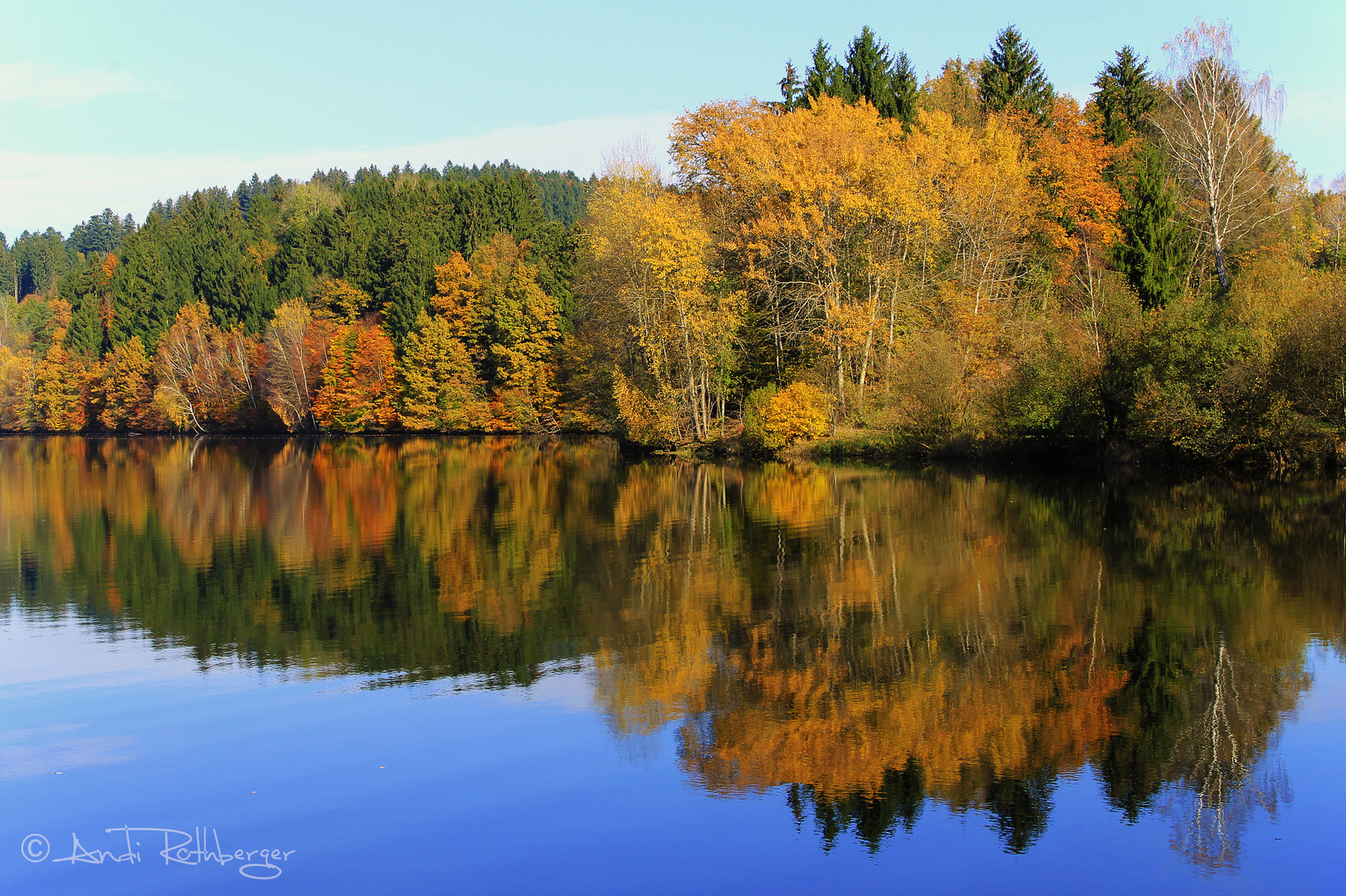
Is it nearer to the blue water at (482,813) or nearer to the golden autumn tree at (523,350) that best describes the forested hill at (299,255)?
the golden autumn tree at (523,350)

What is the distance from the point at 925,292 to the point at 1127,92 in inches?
930

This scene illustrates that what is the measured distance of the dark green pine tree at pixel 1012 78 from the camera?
189 feet

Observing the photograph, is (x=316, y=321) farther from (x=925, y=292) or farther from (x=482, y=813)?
(x=482, y=813)

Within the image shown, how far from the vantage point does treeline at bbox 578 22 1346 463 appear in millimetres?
34344

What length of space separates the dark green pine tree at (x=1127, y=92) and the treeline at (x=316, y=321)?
3605 cm

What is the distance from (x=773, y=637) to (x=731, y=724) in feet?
10.4

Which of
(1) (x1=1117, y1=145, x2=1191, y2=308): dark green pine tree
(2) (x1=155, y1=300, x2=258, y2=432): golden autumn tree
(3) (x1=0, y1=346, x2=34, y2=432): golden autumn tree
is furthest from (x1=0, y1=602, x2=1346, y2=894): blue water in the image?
(3) (x1=0, y1=346, x2=34, y2=432): golden autumn tree

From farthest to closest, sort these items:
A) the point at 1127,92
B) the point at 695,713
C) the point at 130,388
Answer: the point at 130,388
the point at 1127,92
the point at 695,713

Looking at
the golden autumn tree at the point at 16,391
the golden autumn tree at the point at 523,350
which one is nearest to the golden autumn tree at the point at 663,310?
the golden autumn tree at the point at 523,350

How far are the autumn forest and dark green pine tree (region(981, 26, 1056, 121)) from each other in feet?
0.68

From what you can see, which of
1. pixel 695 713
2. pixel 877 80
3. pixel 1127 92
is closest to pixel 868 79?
pixel 877 80

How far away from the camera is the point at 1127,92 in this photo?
A: 58281 mm

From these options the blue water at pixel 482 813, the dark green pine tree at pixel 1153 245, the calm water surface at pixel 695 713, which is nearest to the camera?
the blue water at pixel 482 813

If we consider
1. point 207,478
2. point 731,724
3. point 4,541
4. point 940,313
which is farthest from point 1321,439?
point 207,478
